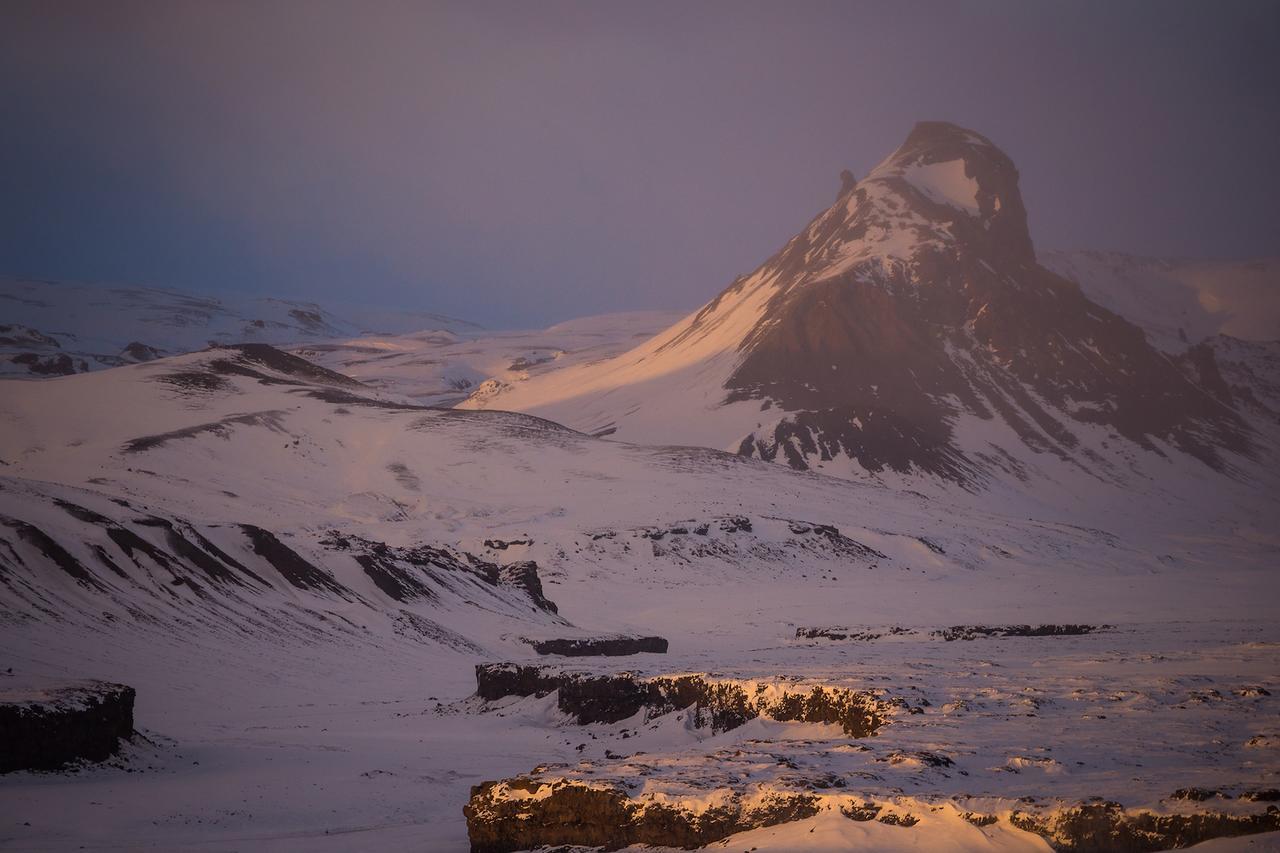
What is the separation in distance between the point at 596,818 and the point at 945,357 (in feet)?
510

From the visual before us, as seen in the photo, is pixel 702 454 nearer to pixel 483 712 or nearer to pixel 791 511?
pixel 791 511

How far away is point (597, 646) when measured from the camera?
39.2 metres

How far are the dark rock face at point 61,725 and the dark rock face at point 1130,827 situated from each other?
16172 mm

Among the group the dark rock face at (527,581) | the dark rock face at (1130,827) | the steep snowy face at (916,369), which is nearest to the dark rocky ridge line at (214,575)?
the dark rock face at (527,581)

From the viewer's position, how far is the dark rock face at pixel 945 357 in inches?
→ 5290

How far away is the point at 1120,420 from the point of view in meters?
154

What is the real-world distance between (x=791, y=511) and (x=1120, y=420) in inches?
3422

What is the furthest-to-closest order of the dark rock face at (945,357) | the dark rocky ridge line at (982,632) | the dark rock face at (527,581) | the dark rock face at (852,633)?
the dark rock face at (945,357)
the dark rock face at (527,581)
the dark rock face at (852,633)
the dark rocky ridge line at (982,632)

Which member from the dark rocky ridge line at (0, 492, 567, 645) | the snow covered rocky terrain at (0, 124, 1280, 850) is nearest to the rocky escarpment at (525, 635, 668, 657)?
the snow covered rocky terrain at (0, 124, 1280, 850)

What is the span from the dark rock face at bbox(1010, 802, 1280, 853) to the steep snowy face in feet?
369

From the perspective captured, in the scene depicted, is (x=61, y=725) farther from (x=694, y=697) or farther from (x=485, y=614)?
(x=485, y=614)

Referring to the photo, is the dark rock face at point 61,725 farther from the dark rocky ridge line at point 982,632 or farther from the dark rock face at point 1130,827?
the dark rocky ridge line at point 982,632

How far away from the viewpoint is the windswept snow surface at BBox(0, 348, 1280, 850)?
1488 centimetres

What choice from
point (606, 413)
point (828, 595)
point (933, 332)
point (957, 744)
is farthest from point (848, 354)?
point (957, 744)
